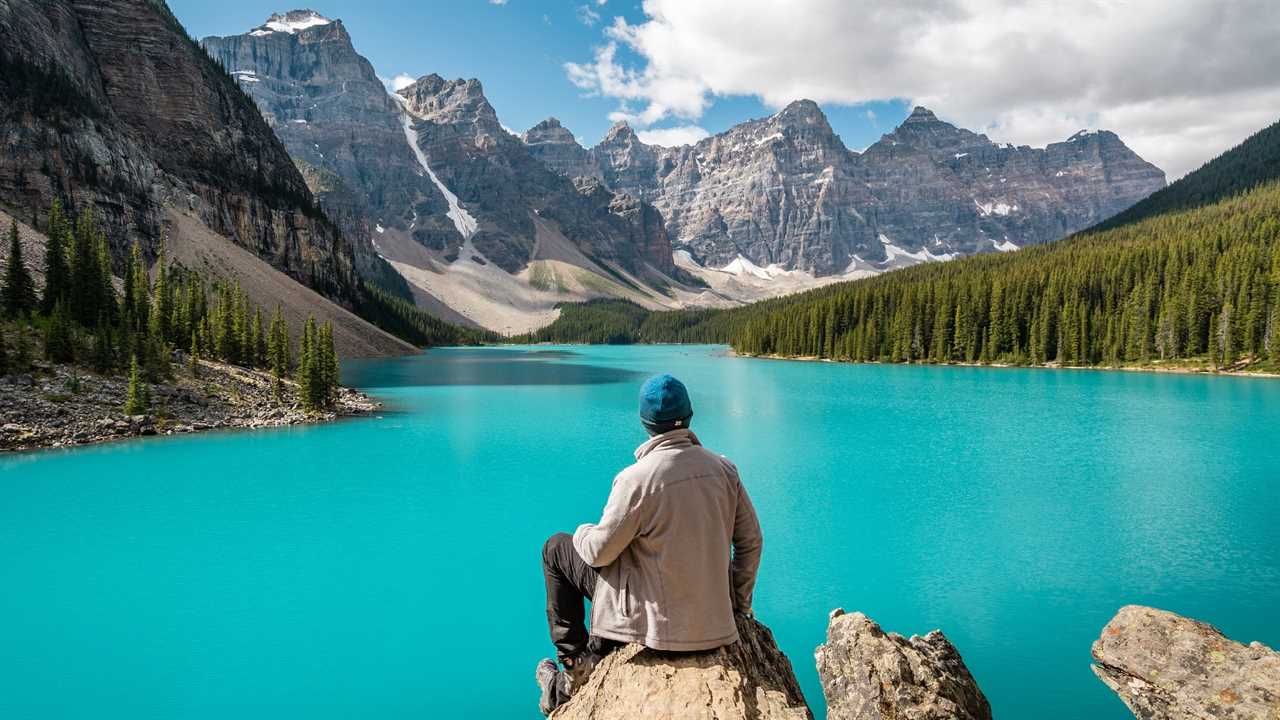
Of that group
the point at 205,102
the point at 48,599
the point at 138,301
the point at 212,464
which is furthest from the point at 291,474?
the point at 205,102

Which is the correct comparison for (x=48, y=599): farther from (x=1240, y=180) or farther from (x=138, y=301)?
(x=1240, y=180)

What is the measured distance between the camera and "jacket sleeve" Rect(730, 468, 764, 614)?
458cm

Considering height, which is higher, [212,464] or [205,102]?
[205,102]

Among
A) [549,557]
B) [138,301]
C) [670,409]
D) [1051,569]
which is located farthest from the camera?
[138,301]

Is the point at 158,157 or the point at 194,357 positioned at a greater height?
the point at 158,157

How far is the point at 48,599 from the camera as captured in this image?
35.8 feet

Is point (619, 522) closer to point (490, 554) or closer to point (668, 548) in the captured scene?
point (668, 548)

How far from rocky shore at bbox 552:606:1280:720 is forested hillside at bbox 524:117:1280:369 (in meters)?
73.9

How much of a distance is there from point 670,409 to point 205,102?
415 feet

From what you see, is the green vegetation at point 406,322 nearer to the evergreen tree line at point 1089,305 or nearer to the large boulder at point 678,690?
the evergreen tree line at point 1089,305

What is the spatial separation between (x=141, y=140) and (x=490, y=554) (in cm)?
Answer: 10545

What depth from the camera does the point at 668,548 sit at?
414 centimetres

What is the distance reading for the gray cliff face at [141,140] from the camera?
227ft

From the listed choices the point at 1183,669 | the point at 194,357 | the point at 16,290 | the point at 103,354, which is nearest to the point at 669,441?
the point at 1183,669
